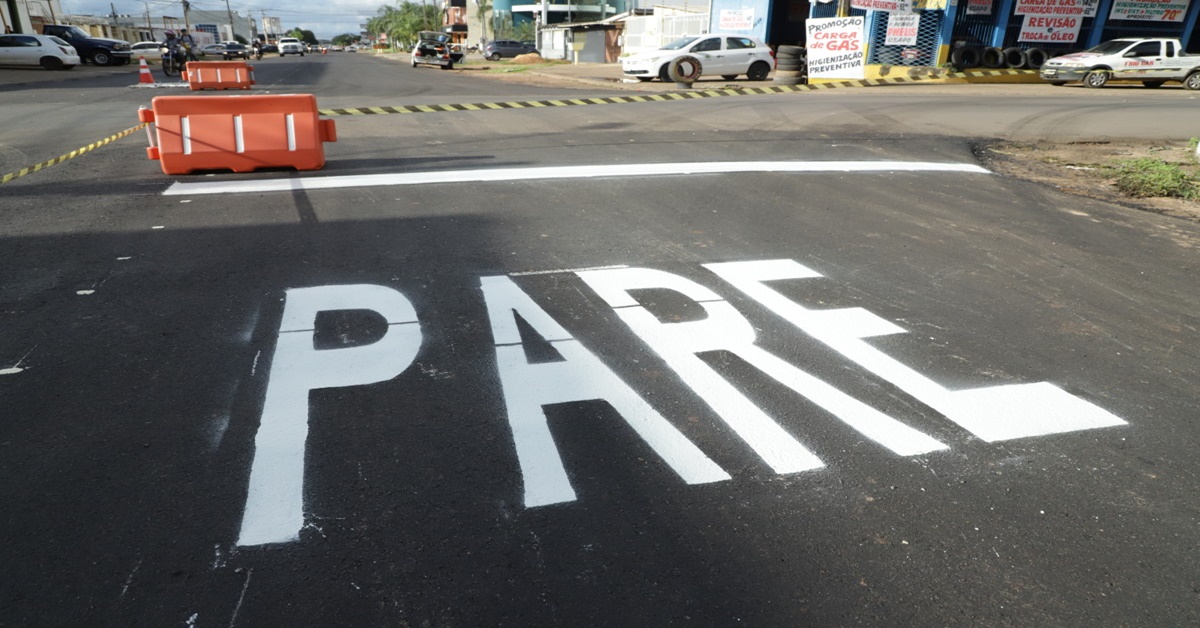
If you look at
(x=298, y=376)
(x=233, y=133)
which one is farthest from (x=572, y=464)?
(x=233, y=133)

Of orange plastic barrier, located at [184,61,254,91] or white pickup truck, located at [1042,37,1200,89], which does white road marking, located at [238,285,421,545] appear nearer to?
orange plastic barrier, located at [184,61,254,91]

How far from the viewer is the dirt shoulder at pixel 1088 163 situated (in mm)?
8391

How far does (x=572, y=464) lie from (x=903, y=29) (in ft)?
88.0

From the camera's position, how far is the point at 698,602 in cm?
254

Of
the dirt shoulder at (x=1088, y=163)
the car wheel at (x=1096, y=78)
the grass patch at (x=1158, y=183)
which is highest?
the car wheel at (x=1096, y=78)

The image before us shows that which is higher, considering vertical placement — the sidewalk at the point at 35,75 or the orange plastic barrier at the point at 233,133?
the orange plastic barrier at the point at 233,133

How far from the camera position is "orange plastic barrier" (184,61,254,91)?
2295 centimetres

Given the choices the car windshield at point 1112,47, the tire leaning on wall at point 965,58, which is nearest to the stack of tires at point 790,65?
the tire leaning on wall at point 965,58

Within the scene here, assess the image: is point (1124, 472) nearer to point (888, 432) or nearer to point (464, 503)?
point (888, 432)

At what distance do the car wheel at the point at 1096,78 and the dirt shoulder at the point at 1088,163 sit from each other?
12946 millimetres

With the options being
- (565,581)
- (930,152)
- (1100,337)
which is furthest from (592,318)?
(930,152)

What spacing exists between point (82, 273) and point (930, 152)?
10.4 metres

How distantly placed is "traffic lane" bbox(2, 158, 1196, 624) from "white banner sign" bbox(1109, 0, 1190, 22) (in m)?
28.2

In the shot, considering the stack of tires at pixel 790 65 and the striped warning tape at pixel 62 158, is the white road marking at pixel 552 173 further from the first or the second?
the stack of tires at pixel 790 65
